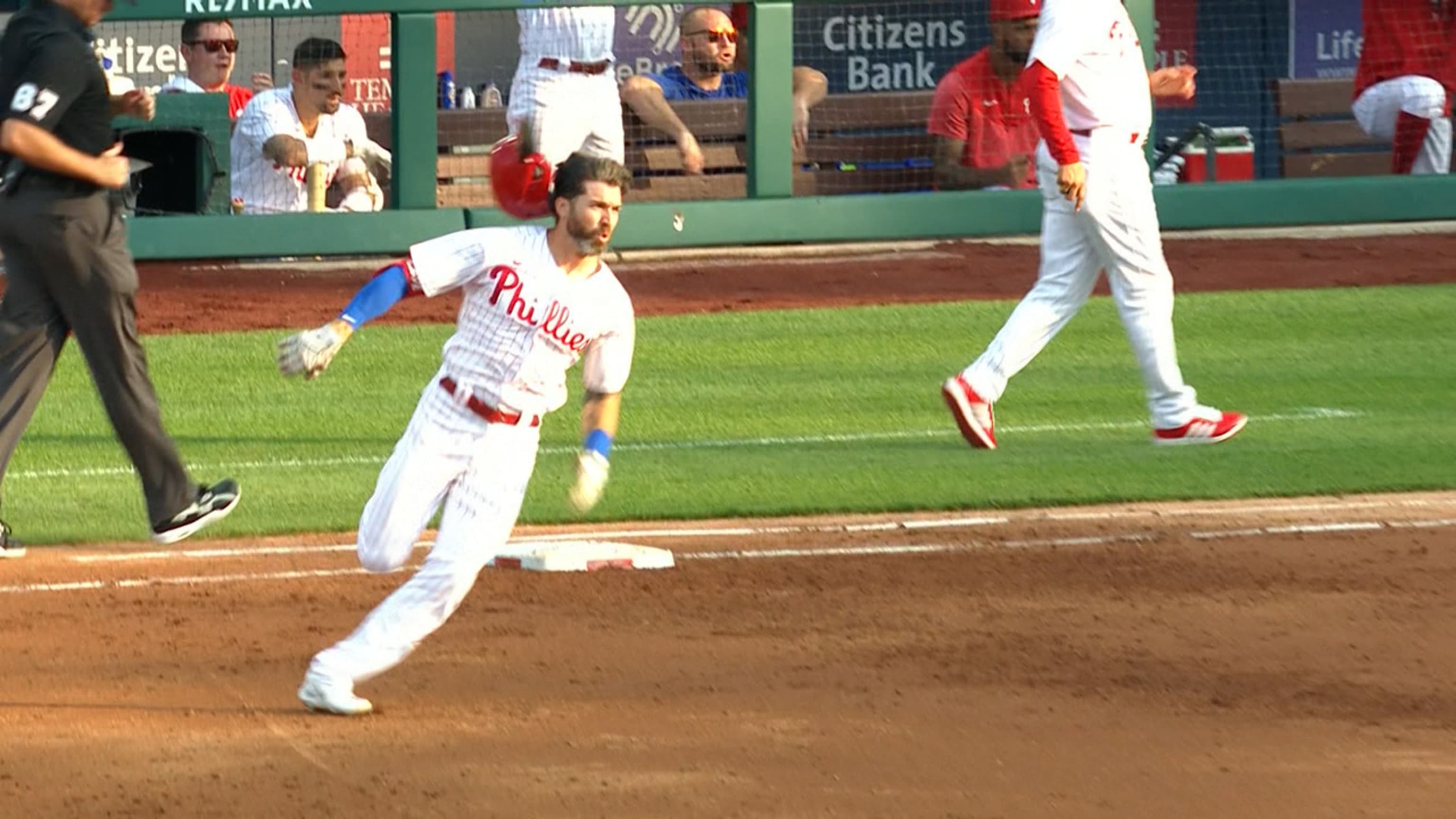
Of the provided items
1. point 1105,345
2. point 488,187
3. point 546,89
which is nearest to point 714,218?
point 488,187

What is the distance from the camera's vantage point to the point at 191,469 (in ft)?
30.5

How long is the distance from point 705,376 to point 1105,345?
2321 mm

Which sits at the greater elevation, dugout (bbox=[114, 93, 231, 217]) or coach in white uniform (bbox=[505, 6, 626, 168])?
coach in white uniform (bbox=[505, 6, 626, 168])

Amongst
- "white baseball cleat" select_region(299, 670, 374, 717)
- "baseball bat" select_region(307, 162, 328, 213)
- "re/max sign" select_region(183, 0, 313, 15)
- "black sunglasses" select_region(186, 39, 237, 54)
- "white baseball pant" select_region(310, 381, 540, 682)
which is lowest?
"white baseball cleat" select_region(299, 670, 374, 717)

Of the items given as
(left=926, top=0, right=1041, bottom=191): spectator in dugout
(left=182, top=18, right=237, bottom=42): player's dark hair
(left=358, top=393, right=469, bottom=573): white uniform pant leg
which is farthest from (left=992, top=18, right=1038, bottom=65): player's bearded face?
(left=358, top=393, right=469, bottom=573): white uniform pant leg

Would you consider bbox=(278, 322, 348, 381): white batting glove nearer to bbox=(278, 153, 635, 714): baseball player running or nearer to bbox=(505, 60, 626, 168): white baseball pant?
bbox=(278, 153, 635, 714): baseball player running

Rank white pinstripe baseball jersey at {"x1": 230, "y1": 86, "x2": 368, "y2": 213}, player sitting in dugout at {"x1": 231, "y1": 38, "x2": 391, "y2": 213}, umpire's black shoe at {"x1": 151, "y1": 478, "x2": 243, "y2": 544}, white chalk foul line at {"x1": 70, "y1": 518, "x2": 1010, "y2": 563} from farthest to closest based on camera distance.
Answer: white pinstripe baseball jersey at {"x1": 230, "y1": 86, "x2": 368, "y2": 213}
player sitting in dugout at {"x1": 231, "y1": 38, "x2": 391, "y2": 213}
white chalk foul line at {"x1": 70, "y1": 518, "x2": 1010, "y2": 563}
umpire's black shoe at {"x1": 151, "y1": 478, "x2": 243, "y2": 544}

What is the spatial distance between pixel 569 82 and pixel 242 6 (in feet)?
8.87

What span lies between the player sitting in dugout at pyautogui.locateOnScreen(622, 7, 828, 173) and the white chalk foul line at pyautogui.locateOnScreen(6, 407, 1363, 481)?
5.35m

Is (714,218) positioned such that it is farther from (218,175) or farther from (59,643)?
(59,643)

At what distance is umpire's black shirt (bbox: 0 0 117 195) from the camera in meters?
7.15

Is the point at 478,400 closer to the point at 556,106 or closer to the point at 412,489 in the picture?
the point at 412,489

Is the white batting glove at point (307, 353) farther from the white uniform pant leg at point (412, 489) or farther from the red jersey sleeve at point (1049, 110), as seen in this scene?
the red jersey sleeve at point (1049, 110)

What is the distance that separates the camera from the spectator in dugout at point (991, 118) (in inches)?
598
